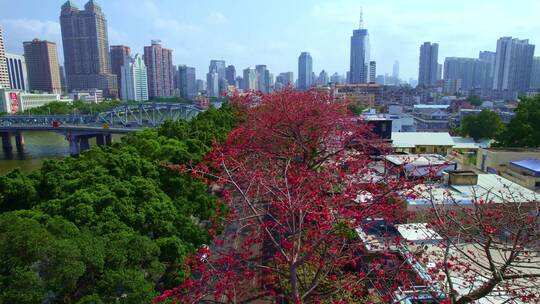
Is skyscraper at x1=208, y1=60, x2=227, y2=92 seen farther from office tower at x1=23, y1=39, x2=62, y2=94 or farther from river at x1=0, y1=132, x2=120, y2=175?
river at x1=0, y1=132, x2=120, y2=175

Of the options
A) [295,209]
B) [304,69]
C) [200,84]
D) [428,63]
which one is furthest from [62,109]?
[428,63]

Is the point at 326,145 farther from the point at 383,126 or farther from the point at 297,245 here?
the point at 383,126

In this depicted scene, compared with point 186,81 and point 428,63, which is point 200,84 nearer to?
point 186,81

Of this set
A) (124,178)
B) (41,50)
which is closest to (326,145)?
(124,178)

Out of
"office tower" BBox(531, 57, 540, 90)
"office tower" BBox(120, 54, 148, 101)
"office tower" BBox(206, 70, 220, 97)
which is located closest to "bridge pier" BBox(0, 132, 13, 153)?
"office tower" BBox(120, 54, 148, 101)

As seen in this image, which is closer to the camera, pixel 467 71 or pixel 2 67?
pixel 2 67

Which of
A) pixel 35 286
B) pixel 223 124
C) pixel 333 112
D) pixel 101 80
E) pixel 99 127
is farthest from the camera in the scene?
pixel 101 80
